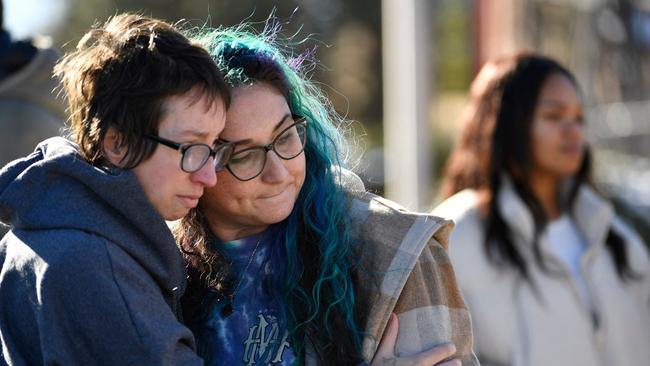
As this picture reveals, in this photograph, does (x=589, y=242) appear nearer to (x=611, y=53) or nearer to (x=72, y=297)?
(x=72, y=297)

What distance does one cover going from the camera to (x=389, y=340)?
93.5 inches

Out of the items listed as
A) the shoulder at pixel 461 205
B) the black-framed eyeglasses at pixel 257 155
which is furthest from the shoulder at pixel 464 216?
the black-framed eyeglasses at pixel 257 155

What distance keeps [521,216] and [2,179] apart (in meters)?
2.40

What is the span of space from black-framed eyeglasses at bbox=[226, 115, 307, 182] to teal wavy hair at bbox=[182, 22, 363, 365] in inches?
5.1

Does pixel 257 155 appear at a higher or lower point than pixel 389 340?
higher

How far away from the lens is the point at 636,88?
10.7 meters

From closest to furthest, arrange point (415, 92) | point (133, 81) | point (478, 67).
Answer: point (133, 81) < point (415, 92) < point (478, 67)

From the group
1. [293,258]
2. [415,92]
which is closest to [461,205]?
[293,258]

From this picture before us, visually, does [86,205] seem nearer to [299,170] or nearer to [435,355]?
[299,170]

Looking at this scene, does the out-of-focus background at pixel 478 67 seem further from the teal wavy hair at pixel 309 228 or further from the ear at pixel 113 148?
the ear at pixel 113 148

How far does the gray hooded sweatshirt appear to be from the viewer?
1936 mm

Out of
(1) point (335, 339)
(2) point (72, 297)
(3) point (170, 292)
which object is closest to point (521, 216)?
(1) point (335, 339)

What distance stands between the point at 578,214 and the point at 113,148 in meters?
2.55

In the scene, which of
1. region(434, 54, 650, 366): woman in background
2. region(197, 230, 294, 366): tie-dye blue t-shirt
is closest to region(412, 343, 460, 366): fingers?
region(197, 230, 294, 366): tie-dye blue t-shirt
